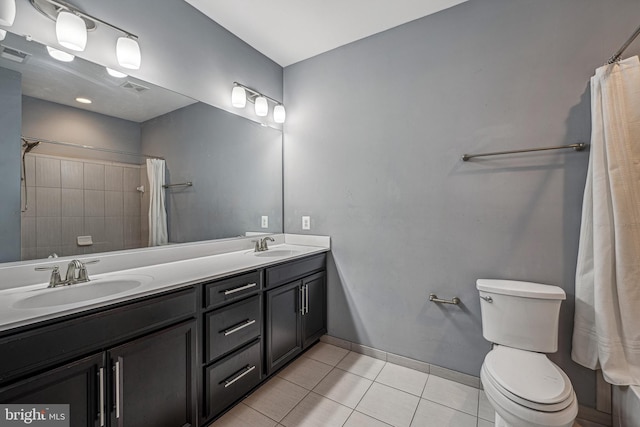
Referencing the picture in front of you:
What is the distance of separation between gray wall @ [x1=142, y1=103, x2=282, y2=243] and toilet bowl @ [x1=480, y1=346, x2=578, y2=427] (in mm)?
1901

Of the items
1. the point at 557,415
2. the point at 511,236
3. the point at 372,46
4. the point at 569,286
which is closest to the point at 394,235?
the point at 511,236

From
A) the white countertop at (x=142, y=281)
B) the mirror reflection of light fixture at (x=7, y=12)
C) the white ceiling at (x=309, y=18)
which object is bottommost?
the white countertop at (x=142, y=281)

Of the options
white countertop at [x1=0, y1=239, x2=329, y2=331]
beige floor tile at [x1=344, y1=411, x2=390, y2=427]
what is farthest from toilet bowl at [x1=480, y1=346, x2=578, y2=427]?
white countertop at [x1=0, y1=239, x2=329, y2=331]

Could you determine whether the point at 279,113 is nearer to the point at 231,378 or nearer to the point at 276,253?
the point at 276,253

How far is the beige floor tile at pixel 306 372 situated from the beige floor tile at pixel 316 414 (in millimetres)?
139

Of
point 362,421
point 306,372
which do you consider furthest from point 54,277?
point 362,421

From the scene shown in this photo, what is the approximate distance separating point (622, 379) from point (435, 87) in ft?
6.10

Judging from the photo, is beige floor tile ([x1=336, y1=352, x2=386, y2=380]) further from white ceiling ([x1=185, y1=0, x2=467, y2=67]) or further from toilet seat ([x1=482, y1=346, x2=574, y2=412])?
white ceiling ([x1=185, y1=0, x2=467, y2=67])

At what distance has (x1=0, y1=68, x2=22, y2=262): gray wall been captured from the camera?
3.94ft

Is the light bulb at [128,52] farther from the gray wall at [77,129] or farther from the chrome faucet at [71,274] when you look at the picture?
the chrome faucet at [71,274]

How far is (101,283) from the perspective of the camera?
51.5 inches

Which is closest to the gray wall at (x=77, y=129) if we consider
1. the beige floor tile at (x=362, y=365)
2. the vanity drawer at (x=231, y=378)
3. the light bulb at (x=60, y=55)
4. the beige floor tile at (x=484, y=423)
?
the light bulb at (x=60, y=55)

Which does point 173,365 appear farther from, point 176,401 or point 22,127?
point 22,127

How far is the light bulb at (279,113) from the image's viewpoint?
8.23 ft
